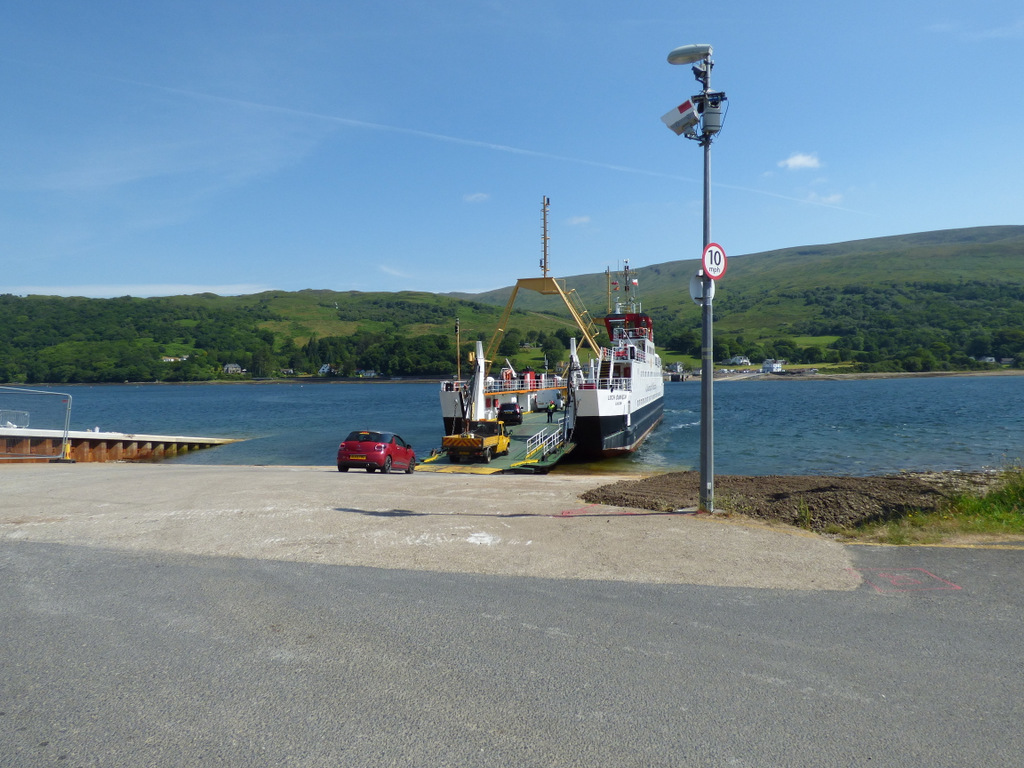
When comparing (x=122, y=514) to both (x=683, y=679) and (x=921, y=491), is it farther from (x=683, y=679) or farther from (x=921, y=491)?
(x=921, y=491)

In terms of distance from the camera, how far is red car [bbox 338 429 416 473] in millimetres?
22406

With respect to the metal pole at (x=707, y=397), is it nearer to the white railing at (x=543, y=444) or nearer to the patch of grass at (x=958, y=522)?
the patch of grass at (x=958, y=522)

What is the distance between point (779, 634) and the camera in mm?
5371

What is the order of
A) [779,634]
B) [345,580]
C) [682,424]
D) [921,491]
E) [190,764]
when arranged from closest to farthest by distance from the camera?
[190,764]
[779,634]
[345,580]
[921,491]
[682,424]

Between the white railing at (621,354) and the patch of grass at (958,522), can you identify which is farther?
the white railing at (621,354)

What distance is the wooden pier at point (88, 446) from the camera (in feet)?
78.5

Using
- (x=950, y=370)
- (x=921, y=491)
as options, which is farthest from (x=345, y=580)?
(x=950, y=370)

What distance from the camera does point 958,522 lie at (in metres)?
9.40

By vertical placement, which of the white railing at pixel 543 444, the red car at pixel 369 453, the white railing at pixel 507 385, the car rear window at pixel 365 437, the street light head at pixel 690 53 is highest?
the street light head at pixel 690 53

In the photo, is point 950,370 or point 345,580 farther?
point 950,370

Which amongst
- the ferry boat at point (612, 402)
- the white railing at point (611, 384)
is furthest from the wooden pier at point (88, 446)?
the white railing at point (611, 384)

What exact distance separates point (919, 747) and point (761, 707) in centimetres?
82

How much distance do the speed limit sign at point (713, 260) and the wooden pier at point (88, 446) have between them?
2354 centimetres

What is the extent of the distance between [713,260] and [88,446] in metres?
Result: 31.1
